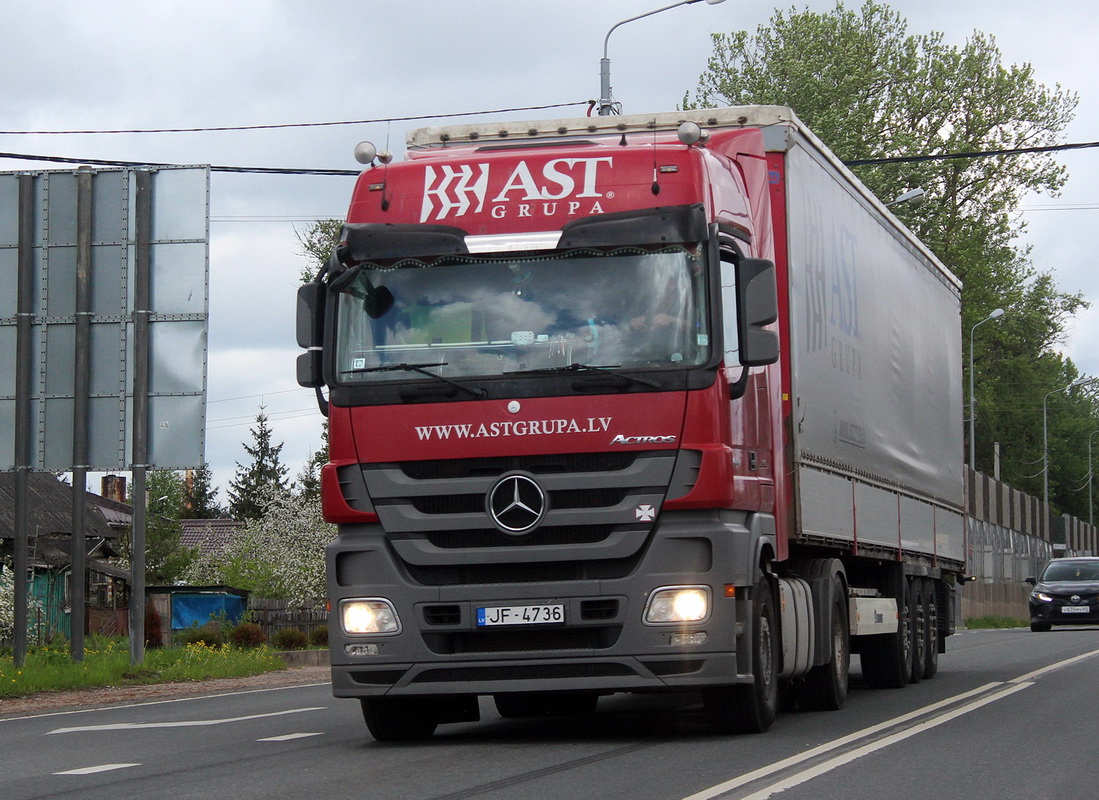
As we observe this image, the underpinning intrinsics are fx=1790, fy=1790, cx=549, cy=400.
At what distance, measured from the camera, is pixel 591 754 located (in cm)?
984

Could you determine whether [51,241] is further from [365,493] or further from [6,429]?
[365,493]

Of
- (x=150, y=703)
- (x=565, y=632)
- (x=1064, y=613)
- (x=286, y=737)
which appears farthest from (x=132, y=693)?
(x=1064, y=613)

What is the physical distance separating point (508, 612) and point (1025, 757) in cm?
292

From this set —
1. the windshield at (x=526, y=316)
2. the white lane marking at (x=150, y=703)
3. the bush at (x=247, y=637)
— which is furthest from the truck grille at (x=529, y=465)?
the bush at (x=247, y=637)

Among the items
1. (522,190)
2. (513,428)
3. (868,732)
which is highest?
(522,190)

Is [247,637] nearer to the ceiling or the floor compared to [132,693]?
nearer to the ceiling

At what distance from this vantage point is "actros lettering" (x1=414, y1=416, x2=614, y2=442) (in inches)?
396

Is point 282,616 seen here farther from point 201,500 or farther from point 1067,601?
point 201,500

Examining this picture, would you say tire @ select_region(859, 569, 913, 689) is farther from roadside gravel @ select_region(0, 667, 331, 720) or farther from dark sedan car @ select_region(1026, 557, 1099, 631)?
dark sedan car @ select_region(1026, 557, 1099, 631)

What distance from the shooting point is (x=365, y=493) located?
10.3m

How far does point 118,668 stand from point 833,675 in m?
9.89

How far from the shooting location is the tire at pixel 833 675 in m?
13.4

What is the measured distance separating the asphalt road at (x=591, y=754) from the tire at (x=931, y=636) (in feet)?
9.38

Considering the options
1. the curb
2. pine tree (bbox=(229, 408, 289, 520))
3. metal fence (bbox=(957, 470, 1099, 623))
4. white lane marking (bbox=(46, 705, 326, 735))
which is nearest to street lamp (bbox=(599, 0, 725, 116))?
the curb
